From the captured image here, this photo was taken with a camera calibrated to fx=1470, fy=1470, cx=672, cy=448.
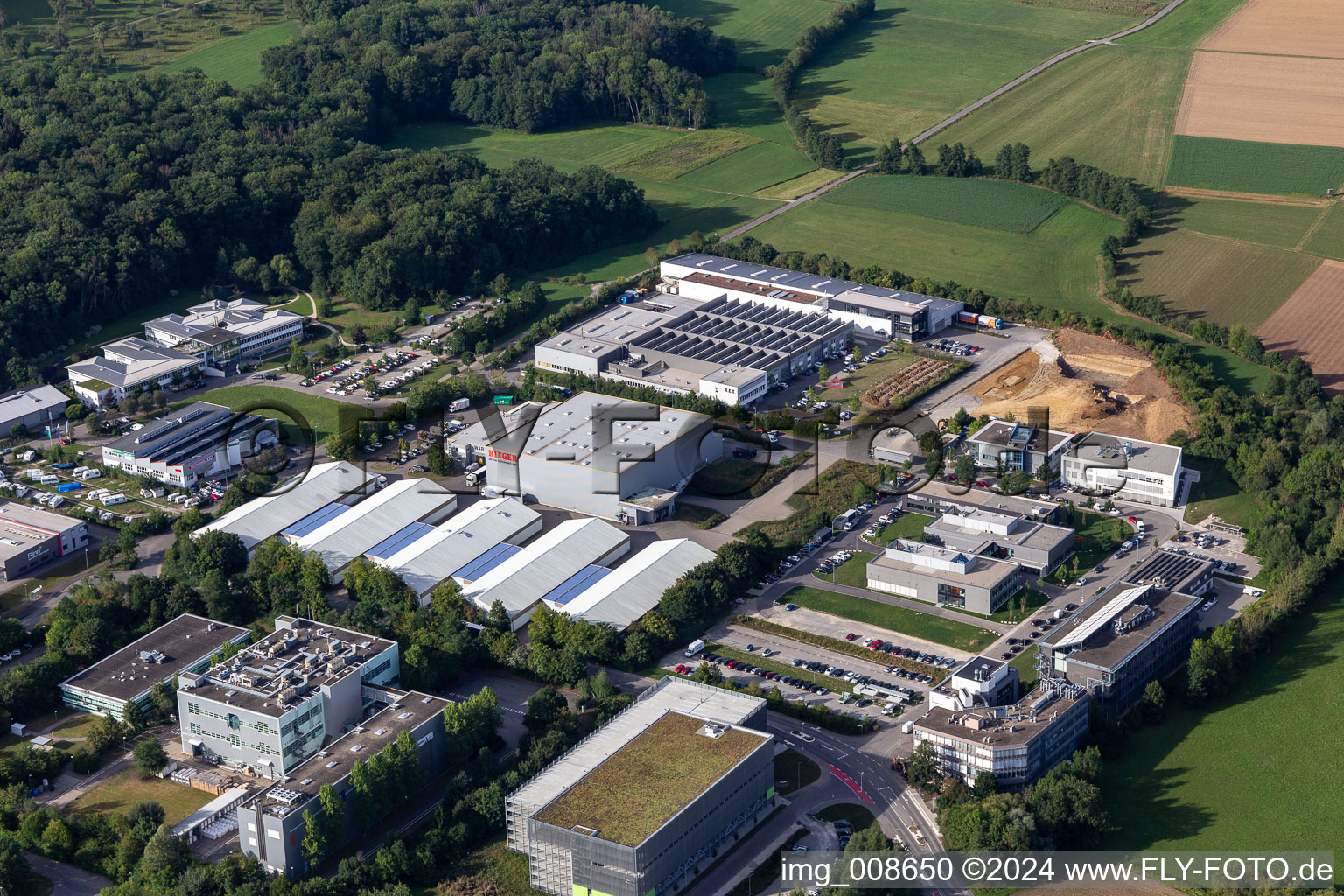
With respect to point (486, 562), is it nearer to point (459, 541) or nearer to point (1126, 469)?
point (459, 541)

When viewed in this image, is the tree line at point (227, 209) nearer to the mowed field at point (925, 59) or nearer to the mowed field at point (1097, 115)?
the mowed field at point (925, 59)

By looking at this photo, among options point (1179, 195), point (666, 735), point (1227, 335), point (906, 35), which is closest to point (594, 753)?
point (666, 735)

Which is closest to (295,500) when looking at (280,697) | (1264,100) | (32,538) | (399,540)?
(399,540)

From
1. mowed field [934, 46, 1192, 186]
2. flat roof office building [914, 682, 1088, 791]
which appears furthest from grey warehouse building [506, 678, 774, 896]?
mowed field [934, 46, 1192, 186]

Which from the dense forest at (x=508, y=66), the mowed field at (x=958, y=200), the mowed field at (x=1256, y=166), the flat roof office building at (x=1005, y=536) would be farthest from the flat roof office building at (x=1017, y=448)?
the dense forest at (x=508, y=66)

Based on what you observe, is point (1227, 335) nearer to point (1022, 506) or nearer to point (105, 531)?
point (1022, 506)
